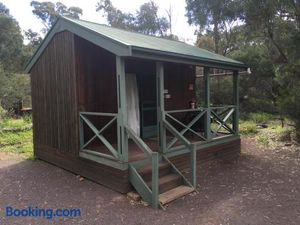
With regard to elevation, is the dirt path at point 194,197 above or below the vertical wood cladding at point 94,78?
below

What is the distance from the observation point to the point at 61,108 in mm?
6363

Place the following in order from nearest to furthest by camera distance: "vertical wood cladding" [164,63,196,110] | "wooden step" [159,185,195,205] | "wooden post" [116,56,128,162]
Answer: "wooden step" [159,185,195,205]
"wooden post" [116,56,128,162]
"vertical wood cladding" [164,63,196,110]

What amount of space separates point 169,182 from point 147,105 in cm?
316

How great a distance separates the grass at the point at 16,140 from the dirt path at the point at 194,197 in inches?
58.6

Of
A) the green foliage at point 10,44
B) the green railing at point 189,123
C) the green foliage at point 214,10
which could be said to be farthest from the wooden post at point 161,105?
the green foliage at point 10,44

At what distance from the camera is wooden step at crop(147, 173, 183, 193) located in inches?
192

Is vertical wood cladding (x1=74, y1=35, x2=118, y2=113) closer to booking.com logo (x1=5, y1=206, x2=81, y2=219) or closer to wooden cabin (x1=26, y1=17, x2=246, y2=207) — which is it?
wooden cabin (x1=26, y1=17, x2=246, y2=207)

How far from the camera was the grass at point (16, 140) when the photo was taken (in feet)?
27.8

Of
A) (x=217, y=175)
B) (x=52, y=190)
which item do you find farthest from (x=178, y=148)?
(x=52, y=190)

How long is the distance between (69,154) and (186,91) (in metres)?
4.35

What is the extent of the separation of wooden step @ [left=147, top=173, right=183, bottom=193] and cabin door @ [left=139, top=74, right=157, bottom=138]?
Result: 99.6 inches

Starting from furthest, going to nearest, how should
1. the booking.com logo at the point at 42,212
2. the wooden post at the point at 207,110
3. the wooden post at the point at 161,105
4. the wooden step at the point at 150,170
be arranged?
the wooden post at the point at 207,110
the wooden post at the point at 161,105
the wooden step at the point at 150,170
the booking.com logo at the point at 42,212

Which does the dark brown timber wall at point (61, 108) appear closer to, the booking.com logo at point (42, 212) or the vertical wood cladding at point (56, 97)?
the vertical wood cladding at point (56, 97)

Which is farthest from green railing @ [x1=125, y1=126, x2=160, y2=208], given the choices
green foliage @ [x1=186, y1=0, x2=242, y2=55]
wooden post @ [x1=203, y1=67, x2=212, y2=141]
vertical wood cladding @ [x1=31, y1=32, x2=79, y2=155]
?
green foliage @ [x1=186, y1=0, x2=242, y2=55]
